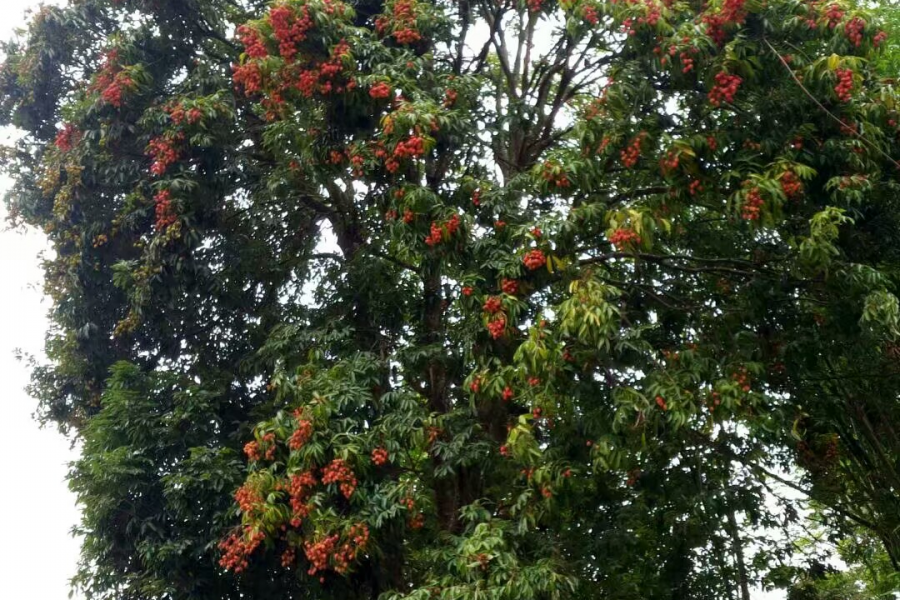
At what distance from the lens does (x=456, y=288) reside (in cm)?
Result: 702

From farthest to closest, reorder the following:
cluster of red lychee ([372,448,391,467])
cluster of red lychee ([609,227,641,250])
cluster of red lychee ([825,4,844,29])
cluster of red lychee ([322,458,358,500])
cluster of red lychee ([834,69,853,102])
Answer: cluster of red lychee ([372,448,391,467]) → cluster of red lychee ([322,458,358,500]) → cluster of red lychee ([825,4,844,29]) → cluster of red lychee ([609,227,641,250]) → cluster of red lychee ([834,69,853,102])

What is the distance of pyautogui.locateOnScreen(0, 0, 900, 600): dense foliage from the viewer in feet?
19.3

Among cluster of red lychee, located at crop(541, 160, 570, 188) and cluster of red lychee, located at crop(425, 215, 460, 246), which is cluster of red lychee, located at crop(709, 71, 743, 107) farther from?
cluster of red lychee, located at crop(425, 215, 460, 246)

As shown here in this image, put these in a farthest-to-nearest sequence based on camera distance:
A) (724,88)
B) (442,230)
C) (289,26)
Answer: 1. (289,26)
2. (442,230)
3. (724,88)

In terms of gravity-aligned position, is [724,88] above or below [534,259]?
above

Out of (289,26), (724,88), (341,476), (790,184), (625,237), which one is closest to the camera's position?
(790,184)

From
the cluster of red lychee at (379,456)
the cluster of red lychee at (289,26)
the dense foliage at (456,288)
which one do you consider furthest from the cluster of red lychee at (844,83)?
the cluster of red lychee at (379,456)

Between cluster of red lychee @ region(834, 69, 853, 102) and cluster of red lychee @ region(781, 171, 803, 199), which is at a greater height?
cluster of red lychee @ region(834, 69, 853, 102)

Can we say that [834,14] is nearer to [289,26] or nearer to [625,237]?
[625,237]

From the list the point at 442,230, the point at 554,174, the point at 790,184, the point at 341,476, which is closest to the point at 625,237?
the point at 554,174

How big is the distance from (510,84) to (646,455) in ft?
10.4

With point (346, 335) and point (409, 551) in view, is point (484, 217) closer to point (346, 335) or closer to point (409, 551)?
point (346, 335)

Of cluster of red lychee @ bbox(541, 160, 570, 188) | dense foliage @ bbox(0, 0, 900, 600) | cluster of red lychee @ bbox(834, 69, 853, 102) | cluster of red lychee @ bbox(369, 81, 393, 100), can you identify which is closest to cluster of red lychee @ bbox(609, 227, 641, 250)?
dense foliage @ bbox(0, 0, 900, 600)

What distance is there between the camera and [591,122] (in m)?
6.22
